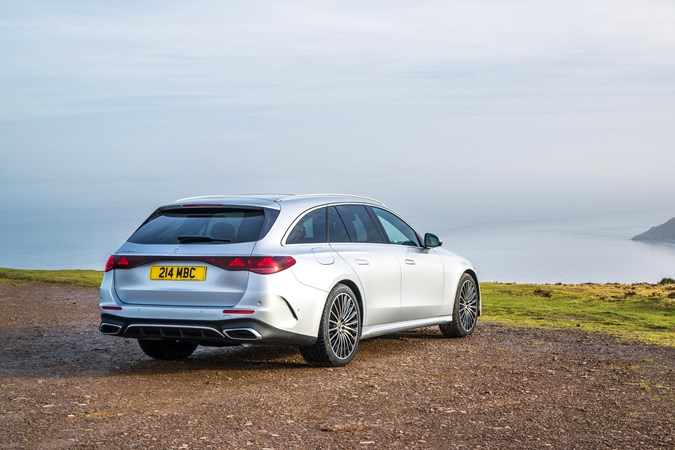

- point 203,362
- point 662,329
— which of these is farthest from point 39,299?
point 662,329

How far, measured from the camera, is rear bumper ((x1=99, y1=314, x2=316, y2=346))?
27.3 feet

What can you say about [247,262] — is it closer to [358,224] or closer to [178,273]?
[178,273]

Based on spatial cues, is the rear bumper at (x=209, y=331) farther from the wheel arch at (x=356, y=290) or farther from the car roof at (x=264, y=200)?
the car roof at (x=264, y=200)

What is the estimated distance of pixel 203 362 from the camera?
32.5ft

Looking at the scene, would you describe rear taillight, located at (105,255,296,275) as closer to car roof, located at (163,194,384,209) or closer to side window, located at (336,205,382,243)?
car roof, located at (163,194,384,209)

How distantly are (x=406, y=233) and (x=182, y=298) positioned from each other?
3.54 metres

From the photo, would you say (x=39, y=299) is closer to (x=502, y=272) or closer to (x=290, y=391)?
(x=290, y=391)

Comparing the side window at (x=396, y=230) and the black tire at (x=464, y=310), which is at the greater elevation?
the side window at (x=396, y=230)

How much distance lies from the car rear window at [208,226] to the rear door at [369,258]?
3.39 feet

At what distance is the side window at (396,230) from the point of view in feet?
35.4

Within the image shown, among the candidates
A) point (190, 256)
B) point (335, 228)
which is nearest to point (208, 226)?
point (190, 256)

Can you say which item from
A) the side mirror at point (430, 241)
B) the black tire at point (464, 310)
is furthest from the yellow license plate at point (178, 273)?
the black tire at point (464, 310)

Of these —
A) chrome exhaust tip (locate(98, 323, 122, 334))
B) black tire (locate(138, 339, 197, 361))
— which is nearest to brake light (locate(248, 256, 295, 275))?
chrome exhaust tip (locate(98, 323, 122, 334))

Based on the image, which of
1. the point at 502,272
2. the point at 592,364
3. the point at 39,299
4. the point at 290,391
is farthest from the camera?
the point at 502,272
